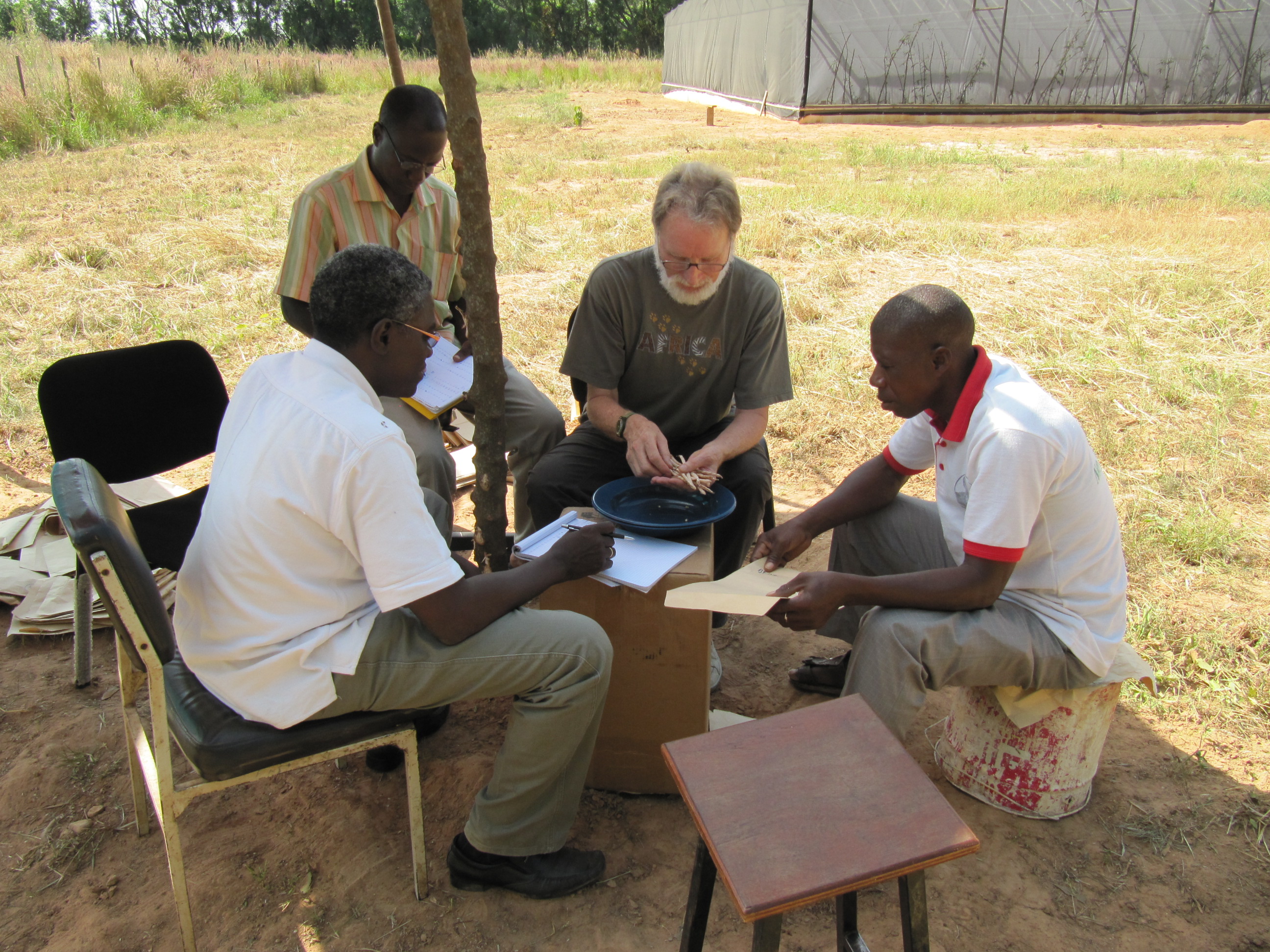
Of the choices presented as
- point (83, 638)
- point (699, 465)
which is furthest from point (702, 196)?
point (83, 638)

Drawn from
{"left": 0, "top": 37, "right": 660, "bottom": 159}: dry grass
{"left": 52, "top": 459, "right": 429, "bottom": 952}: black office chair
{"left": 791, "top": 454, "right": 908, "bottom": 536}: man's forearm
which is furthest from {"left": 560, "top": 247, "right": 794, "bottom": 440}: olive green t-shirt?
{"left": 0, "top": 37, "right": 660, "bottom": 159}: dry grass

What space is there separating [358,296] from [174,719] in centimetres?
105

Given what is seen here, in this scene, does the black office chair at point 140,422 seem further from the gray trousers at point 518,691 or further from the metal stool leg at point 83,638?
the gray trousers at point 518,691

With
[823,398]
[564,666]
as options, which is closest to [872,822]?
[564,666]

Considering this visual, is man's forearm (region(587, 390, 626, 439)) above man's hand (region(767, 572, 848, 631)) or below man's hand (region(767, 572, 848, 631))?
above

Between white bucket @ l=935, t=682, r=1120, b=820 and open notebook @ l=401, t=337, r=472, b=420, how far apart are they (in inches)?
79.1

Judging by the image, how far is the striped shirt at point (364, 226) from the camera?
3207 millimetres

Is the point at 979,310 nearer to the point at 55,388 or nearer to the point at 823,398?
the point at 823,398

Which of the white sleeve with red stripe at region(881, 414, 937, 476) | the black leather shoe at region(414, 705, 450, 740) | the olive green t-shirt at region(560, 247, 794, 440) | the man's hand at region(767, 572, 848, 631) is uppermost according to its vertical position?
the olive green t-shirt at region(560, 247, 794, 440)

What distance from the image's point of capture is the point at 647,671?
2.48m

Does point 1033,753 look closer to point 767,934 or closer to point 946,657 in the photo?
point 946,657

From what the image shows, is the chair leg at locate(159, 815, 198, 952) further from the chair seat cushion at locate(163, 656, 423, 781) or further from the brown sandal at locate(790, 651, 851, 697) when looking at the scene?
the brown sandal at locate(790, 651, 851, 697)

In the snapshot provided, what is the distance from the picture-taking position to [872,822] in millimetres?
1626

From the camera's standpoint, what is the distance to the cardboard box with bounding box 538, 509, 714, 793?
240 centimetres
